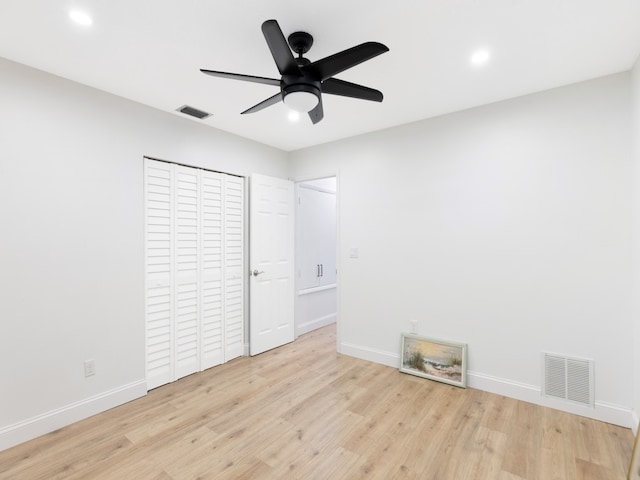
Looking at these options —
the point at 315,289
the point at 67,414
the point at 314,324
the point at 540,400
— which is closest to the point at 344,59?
the point at 540,400

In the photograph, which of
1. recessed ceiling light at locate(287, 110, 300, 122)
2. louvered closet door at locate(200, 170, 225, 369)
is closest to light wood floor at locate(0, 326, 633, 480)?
louvered closet door at locate(200, 170, 225, 369)

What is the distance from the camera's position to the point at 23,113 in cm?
225

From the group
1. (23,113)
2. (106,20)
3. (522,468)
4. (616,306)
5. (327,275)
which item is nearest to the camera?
(106,20)

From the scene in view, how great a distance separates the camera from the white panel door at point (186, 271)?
125 inches

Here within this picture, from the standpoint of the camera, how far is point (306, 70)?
67.2 inches

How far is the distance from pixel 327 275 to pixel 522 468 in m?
3.57

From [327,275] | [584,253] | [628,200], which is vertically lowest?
[327,275]

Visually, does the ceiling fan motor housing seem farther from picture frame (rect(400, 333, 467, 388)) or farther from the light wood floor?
picture frame (rect(400, 333, 467, 388))

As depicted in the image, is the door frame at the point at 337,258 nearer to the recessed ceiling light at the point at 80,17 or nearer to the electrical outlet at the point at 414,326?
the electrical outlet at the point at 414,326

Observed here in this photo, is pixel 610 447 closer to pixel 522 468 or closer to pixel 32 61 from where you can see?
pixel 522 468

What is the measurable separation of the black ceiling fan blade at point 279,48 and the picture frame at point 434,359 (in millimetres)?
2759

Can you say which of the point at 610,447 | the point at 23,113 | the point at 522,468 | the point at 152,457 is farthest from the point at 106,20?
the point at 610,447

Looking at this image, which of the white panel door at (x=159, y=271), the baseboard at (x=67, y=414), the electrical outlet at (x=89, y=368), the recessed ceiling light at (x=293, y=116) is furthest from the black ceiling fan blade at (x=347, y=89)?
the baseboard at (x=67, y=414)

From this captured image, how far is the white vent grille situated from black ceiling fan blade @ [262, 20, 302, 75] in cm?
294
